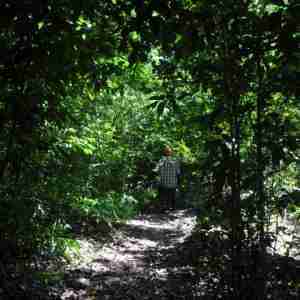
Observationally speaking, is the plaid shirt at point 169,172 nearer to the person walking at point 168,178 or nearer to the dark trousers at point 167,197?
the person walking at point 168,178

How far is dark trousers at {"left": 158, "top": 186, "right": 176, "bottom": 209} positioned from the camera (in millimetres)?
12898

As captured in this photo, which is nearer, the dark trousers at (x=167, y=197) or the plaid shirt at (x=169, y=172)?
Answer: the plaid shirt at (x=169, y=172)

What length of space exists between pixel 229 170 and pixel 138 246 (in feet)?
13.4

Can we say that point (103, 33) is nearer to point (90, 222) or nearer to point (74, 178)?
point (74, 178)

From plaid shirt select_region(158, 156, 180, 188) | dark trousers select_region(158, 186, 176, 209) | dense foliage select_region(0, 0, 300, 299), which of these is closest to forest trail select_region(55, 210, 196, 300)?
dense foliage select_region(0, 0, 300, 299)

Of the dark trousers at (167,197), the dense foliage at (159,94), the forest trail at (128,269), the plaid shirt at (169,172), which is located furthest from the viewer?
the dark trousers at (167,197)

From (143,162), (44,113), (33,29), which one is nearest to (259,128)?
(44,113)

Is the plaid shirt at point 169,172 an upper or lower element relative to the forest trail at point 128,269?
upper

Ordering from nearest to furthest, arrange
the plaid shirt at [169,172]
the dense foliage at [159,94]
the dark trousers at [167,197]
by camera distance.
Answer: the dense foliage at [159,94] < the plaid shirt at [169,172] < the dark trousers at [167,197]

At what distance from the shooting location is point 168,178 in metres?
12.7

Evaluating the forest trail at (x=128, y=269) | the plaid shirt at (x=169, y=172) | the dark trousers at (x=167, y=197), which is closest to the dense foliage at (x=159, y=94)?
the forest trail at (x=128, y=269)

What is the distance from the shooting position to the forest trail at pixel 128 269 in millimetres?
4645

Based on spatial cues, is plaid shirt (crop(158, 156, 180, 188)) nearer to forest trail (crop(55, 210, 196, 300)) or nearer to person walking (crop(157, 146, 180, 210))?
person walking (crop(157, 146, 180, 210))

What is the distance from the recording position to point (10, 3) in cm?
226
